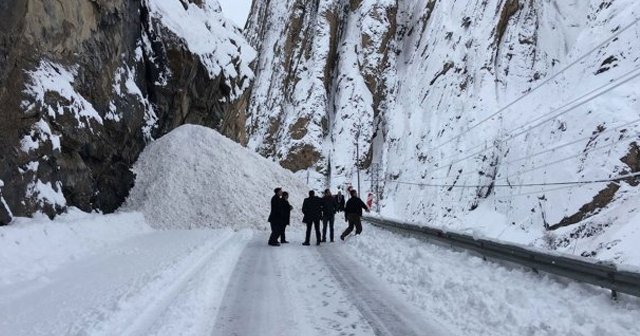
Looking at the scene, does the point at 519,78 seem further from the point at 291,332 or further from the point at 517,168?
the point at 291,332

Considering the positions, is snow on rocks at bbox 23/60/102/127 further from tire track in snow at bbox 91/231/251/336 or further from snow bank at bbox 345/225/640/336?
snow bank at bbox 345/225/640/336

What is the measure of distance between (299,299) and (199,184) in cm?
1387

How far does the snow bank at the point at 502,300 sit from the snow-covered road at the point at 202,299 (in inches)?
16.5

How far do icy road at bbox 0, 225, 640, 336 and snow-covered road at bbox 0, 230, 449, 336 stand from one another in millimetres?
15

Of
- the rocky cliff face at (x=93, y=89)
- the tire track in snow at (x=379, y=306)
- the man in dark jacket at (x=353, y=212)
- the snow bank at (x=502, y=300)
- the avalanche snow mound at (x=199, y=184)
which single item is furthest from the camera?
the avalanche snow mound at (x=199, y=184)

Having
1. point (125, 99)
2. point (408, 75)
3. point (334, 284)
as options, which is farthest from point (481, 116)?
point (334, 284)

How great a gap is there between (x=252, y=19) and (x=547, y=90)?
56783 mm

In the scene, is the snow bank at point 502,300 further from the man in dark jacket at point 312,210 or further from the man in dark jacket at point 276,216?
the man in dark jacket at point 312,210

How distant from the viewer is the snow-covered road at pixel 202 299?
5789 mm

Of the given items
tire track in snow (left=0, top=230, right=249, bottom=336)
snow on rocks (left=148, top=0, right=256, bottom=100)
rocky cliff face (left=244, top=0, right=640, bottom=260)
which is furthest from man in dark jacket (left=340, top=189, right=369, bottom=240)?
snow on rocks (left=148, top=0, right=256, bottom=100)

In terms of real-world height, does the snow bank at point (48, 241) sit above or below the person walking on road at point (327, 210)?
below

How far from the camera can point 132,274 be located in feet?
28.3

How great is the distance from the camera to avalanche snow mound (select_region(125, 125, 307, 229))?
62.3ft

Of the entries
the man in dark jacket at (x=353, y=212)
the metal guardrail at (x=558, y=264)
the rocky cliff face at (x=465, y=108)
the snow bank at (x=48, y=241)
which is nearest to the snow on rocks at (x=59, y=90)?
the snow bank at (x=48, y=241)
